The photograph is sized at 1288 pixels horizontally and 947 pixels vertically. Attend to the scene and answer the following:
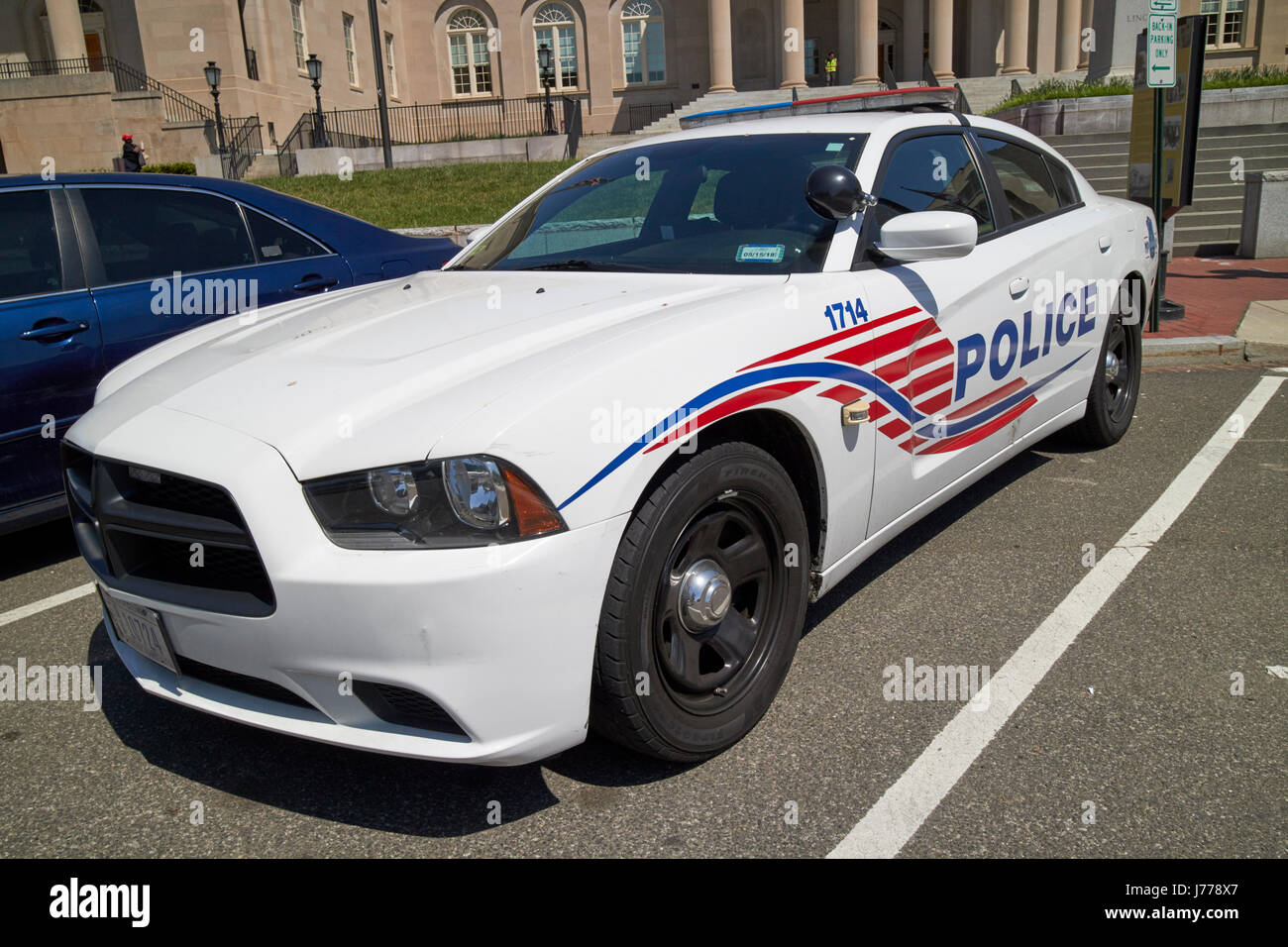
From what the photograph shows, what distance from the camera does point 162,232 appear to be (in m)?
4.71

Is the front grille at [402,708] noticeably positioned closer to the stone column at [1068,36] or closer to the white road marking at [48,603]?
the white road marking at [48,603]

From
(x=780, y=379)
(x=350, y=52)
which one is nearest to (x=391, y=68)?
(x=350, y=52)

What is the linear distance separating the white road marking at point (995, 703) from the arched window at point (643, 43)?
3764 cm

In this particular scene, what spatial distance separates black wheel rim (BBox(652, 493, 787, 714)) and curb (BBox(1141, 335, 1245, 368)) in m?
5.98

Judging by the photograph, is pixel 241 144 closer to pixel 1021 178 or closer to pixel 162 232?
pixel 162 232

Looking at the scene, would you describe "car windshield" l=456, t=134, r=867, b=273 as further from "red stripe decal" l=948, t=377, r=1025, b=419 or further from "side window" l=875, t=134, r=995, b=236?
"red stripe decal" l=948, t=377, r=1025, b=419

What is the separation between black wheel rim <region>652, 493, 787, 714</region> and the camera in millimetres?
2548

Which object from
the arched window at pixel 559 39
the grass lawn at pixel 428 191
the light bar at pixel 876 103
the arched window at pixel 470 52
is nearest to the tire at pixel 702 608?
the light bar at pixel 876 103

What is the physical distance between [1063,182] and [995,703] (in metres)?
2.97

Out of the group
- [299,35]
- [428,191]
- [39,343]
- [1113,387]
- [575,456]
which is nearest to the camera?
[575,456]

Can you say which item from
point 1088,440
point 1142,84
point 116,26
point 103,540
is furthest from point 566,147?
point 103,540

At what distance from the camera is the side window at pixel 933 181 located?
361cm

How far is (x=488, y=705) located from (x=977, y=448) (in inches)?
94.3

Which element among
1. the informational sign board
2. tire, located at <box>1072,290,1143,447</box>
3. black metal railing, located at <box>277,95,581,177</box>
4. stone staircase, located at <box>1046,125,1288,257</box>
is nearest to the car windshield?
tire, located at <box>1072,290,1143,447</box>
